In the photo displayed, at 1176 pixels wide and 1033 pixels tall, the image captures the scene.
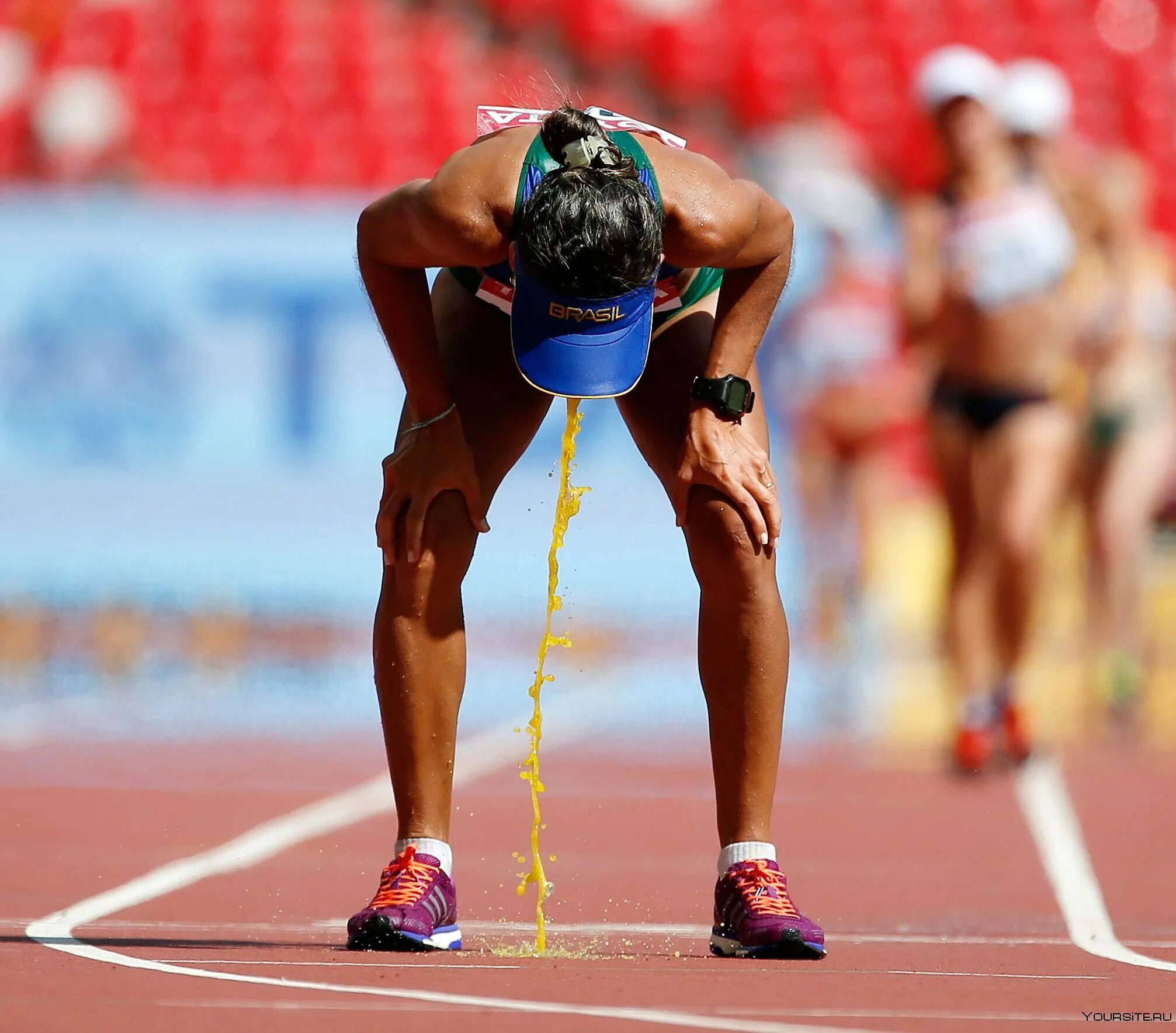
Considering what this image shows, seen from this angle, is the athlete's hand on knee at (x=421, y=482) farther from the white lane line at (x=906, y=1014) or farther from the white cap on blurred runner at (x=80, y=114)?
the white cap on blurred runner at (x=80, y=114)

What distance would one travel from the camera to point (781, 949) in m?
4.15

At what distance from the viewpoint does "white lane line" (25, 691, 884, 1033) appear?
3.37 m

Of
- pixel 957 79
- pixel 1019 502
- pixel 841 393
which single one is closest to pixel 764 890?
pixel 1019 502

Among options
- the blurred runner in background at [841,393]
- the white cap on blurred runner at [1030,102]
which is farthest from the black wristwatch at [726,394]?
the blurred runner in background at [841,393]

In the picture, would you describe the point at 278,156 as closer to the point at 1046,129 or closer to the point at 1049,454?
the point at 1046,129

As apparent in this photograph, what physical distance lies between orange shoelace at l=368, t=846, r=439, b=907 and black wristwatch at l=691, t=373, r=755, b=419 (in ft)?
3.50

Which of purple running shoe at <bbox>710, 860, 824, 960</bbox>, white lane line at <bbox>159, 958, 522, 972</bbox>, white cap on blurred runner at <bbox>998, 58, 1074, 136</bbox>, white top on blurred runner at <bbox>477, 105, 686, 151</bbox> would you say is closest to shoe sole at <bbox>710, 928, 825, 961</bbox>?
purple running shoe at <bbox>710, 860, 824, 960</bbox>

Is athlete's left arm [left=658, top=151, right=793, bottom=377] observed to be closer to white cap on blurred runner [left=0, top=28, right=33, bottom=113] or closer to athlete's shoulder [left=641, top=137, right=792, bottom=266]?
athlete's shoulder [left=641, top=137, right=792, bottom=266]

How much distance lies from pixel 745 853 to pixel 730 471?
30.5 inches

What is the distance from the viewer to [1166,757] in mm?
8805

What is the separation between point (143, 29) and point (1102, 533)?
30.5ft

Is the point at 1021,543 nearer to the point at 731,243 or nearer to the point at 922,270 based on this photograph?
the point at 922,270

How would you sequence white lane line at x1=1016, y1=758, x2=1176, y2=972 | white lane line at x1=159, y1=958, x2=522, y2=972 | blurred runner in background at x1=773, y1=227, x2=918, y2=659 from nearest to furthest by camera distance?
white lane line at x1=159, y1=958, x2=522, y2=972 → white lane line at x1=1016, y1=758, x2=1176, y2=972 → blurred runner in background at x1=773, y1=227, x2=918, y2=659

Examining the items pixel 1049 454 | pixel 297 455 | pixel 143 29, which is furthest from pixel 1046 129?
pixel 143 29
